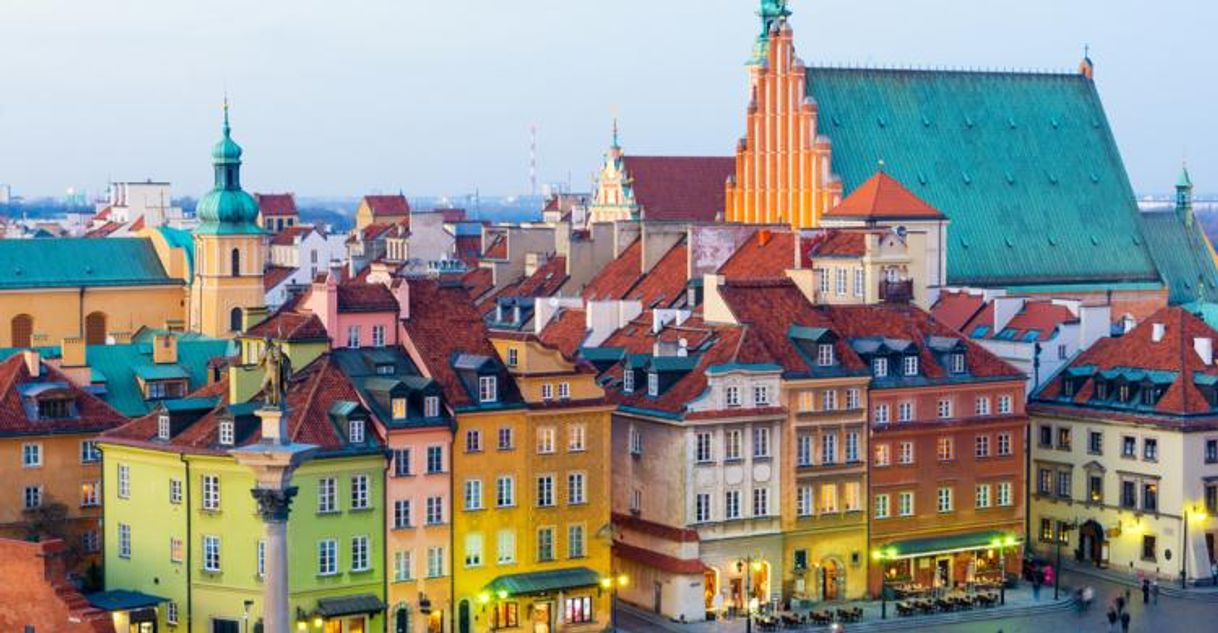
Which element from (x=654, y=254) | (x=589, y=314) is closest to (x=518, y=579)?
(x=589, y=314)

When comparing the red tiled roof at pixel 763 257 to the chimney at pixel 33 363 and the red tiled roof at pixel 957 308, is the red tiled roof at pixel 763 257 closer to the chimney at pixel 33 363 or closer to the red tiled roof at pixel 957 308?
the red tiled roof at pixel 957 308

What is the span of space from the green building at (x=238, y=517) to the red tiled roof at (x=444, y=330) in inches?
166

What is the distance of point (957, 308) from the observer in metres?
111

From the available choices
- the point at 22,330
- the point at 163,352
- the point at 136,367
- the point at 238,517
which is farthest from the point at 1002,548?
the point at 22,330

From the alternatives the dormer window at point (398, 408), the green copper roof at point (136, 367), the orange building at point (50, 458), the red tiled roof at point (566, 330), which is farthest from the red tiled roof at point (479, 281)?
the dormer window at point (398, 408)

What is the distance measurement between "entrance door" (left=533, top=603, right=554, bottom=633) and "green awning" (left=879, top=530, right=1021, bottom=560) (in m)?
15.3

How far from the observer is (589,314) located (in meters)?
102

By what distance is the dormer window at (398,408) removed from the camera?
82938 millimetres

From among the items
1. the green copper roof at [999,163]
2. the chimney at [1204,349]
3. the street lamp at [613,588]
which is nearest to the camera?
the street lamp at [613,588]

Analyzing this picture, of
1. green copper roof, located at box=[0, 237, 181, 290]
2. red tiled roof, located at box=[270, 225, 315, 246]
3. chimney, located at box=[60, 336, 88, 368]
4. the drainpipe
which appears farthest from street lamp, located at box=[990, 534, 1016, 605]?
red tiled roof, located at box=[270, 225, 315, 246]

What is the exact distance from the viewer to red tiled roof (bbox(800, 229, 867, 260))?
104 metres

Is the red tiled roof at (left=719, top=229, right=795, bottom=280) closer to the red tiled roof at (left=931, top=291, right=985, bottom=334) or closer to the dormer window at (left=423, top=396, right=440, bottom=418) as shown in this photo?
the red tiled roof at (left=931, top=291, right=985, bottom=334)

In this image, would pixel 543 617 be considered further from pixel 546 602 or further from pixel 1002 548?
pixel 1002 548

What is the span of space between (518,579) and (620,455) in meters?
8.99
